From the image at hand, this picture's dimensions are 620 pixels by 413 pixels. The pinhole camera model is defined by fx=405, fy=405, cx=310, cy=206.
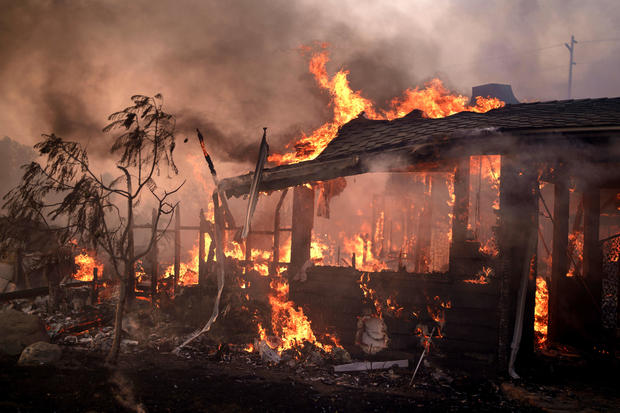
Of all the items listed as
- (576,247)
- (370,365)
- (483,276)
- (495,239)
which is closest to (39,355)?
(370,365)

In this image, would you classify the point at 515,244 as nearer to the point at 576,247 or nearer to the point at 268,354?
the point at 576,247

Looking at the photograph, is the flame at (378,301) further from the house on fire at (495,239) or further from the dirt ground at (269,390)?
the dirt ground at (269,390)

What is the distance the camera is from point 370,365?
7.71m

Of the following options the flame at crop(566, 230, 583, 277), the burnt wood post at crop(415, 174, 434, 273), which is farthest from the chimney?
the flame at crop(566, 230, 583, 277)

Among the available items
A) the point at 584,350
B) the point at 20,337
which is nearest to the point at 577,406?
the point at 584,350

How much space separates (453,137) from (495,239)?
2.57m

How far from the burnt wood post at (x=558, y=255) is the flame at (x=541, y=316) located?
261 millimetres

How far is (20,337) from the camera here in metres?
8.27

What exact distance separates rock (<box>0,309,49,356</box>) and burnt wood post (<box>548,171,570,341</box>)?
11.0 metres

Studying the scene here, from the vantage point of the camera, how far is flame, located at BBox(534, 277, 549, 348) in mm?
8751

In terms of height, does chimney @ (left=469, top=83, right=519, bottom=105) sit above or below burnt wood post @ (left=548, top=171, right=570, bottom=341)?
above

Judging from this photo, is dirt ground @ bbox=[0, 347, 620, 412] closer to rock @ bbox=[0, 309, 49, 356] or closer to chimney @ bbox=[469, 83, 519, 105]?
rock @ bbox=[0, 309, 49, 356]

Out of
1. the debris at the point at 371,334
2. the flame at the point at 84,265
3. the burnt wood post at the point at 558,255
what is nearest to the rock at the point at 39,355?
the debris at the point at 371,334

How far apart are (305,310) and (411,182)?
985cm
